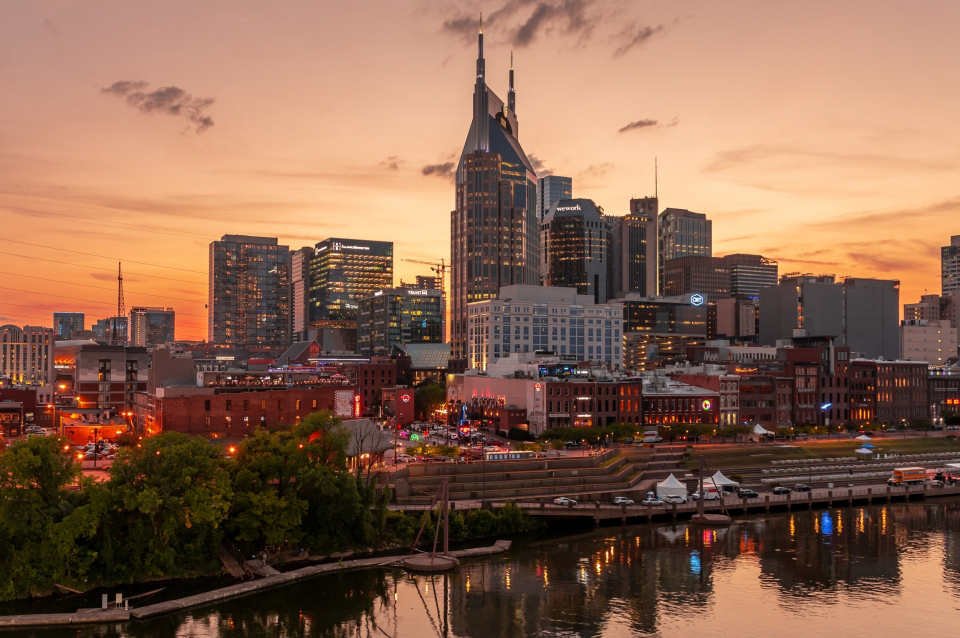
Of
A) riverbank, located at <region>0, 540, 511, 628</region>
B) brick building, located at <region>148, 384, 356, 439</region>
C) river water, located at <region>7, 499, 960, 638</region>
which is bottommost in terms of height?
river water, located at <region>7, 499, 960, 638</region>

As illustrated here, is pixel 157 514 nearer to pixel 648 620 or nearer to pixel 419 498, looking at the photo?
pixel 419 498

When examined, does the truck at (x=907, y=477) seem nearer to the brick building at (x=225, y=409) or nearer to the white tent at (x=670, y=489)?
the white tent at (x=670, y=489)

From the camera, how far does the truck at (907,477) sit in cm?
12019

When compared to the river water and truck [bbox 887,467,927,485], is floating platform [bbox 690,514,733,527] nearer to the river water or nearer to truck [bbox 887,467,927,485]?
the river water

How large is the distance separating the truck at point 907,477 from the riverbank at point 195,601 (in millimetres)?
68413

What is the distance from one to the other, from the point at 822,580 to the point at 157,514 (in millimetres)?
54367

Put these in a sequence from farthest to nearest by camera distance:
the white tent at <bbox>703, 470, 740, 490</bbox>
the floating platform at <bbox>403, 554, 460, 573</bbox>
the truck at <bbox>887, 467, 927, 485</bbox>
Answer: the truck at <bbox>887, 467, 927, 485</bbox>
the white tent at <bbox>703, 470, 740, 490</bbox>
the floating platform at <bbox>403, 554, 460, 573</bbox>

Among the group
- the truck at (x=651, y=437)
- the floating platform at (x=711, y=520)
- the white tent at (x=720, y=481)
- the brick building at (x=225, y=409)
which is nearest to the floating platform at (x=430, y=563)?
the floating platform at (x=711, y=520)

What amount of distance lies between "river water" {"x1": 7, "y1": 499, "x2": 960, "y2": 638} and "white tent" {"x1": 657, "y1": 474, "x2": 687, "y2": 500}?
11.0 meters

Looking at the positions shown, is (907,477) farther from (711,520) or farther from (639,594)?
(639,594)

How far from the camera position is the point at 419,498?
94125mm

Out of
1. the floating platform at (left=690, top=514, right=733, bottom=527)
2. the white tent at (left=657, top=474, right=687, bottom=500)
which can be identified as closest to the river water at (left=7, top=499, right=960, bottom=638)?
the floating platform at (left=690, top=514, right=733, bottom=527)

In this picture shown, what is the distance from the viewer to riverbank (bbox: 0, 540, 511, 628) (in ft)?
201

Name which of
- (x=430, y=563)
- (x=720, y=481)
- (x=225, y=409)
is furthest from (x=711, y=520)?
(x=225, y=409)
